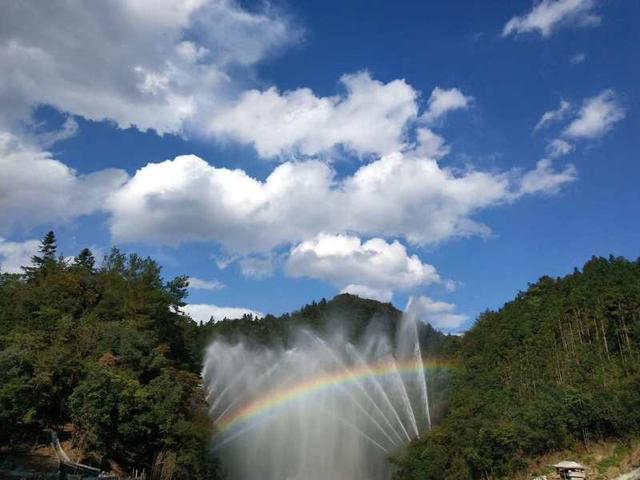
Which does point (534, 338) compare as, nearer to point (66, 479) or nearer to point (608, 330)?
point (608, 330)

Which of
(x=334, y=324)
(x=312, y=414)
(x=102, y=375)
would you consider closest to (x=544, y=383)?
(x=312, y=414)

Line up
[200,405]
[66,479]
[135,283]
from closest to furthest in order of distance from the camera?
[66,479], [200,405], [135,283]

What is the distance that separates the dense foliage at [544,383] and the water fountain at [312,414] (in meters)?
5.79

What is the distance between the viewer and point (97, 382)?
3578cm

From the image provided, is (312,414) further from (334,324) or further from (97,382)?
(334,324)

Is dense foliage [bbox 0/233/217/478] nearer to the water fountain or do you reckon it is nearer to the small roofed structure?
the water fountain

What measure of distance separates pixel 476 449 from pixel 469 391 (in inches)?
1087

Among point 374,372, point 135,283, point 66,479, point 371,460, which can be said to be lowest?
point 371,460

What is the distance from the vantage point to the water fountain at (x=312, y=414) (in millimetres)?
63281

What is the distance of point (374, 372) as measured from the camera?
61.4 m

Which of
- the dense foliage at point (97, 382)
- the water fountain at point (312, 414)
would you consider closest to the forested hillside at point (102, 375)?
the dense foliage at point (97, 382)

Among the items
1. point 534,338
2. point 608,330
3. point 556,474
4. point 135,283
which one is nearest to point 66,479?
point 556,474

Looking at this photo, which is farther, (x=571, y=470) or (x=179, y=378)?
(x=179, y=378)

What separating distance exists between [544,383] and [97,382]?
54.3 m
